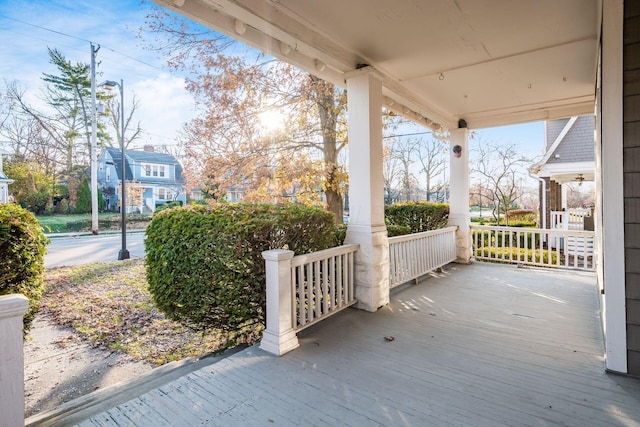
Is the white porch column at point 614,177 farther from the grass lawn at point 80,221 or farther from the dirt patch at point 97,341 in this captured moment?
the grass lawn at point 80,221

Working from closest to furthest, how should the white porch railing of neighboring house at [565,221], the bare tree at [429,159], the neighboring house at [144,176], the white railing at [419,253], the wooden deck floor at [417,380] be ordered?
the wooden deck floor at [417,380] → the white railing at [419,253] → the white porch railing of neighboring house at [565,221] → the bare tree at [429,159] → the neighboring house at [144,176]

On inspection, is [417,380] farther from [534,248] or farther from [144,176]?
[144,176]

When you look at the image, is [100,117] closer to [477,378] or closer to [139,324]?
[139,324]

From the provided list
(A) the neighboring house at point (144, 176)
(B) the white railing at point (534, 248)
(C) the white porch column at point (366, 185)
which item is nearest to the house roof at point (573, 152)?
(B) the white railing at point (534, 248)

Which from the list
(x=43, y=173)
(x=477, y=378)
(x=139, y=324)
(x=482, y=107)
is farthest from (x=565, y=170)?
(x=43, y=173)

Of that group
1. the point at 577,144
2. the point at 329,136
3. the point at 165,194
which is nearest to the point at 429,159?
Result: the point at 577,144

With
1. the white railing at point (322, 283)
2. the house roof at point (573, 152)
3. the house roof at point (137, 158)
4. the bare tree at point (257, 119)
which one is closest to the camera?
the white railing at point (322, 283)

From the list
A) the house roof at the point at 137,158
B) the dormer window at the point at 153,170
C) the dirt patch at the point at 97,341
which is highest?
the house roof at the point at 137,158

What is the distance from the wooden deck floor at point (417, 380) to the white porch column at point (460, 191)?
2821 millimetres

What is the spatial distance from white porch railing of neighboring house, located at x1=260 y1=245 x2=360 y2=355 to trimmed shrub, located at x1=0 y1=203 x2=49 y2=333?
5.99 feet

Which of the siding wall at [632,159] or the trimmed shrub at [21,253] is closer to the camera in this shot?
the siding wall at [632,159]

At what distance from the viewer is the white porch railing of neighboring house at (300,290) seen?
8.87 ft

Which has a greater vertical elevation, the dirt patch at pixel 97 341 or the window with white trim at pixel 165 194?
the window with white trim at pixel 165 194

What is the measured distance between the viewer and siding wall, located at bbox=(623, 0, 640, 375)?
2125 millimetres
